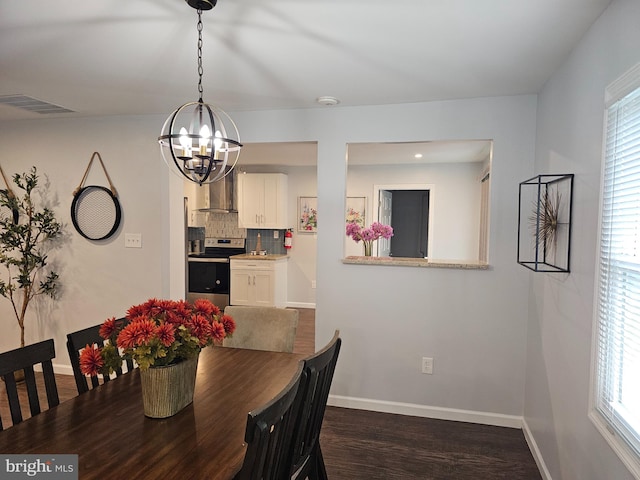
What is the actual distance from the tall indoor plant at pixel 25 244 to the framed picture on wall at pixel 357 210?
3835 mm

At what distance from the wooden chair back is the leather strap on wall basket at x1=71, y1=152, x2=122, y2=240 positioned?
174 centimetres

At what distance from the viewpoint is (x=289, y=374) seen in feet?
6.42

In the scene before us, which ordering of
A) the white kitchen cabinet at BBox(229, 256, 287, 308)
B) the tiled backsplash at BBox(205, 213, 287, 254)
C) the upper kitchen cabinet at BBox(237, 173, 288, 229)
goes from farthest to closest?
the tiled backsplash at BBox(205, 213, 287, 254)
the upper kitchen cabinet at BBox(237, 173, 288, 229)
the white kitchen cabinet at BBox(229, 256, 287, 308)

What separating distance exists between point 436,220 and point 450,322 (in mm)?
3102

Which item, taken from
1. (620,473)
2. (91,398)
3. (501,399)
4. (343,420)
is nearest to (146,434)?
(91,398)

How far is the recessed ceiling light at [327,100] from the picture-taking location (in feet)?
9.57

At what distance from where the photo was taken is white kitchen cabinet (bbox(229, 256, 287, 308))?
6.07m

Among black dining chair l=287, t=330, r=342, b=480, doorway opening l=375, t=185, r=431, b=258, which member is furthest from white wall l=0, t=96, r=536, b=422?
doorway opening l=375, t=185, r=431, b=258

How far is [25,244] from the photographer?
12.0 feet

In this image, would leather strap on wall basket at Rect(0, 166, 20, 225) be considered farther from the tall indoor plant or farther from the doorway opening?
the doorway opening

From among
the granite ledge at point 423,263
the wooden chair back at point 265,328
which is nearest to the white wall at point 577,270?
the granite ledge at point 423,263

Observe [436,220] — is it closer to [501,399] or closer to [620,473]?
[501,399]

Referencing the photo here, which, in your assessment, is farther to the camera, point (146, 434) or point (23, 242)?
point (23, 242)

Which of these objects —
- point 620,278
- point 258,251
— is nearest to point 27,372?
point 620,278
